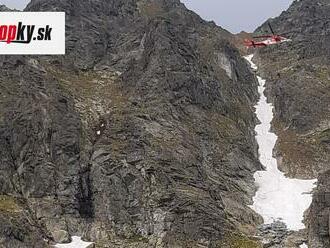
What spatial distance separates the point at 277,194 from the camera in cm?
7900

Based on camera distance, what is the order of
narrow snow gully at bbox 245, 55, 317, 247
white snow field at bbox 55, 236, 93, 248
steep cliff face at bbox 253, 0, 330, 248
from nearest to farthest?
white snow field at bbox 55, 236, 93, 248
steep cliff face at bbox 253, 0, 330, 248
narrow snow gully at bbox 245, 55, 317, 247

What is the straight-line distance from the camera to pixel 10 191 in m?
65.1

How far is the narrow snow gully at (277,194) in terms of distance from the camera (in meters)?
71.6

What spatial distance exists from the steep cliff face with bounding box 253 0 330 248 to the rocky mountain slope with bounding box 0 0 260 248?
7.16 metres

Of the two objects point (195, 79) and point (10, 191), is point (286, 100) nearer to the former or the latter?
point (195, 79)

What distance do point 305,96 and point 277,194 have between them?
1261 inches

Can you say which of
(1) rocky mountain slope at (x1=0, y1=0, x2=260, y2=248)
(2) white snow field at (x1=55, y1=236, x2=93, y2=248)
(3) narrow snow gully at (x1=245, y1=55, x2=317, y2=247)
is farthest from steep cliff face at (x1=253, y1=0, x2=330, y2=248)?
(2) white snow field at (x1=55, y1=236, x2=93, y2=248)

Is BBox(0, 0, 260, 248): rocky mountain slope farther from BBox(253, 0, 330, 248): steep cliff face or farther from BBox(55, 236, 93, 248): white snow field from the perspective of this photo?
BBox(253, 0, 330, 248): steep cliff face

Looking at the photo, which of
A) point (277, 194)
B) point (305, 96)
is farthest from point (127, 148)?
point (305, 96)

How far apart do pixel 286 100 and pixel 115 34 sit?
1429 inches

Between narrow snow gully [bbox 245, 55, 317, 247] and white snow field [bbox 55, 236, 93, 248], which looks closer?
white snow field [bbox 55, 236, 93, 248]

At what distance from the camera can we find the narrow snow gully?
7159 cm

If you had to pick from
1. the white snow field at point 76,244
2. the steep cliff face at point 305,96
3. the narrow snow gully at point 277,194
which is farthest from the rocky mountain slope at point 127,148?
the steep cliff face at point 305,96

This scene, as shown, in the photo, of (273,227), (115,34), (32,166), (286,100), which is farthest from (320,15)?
(32,166)
